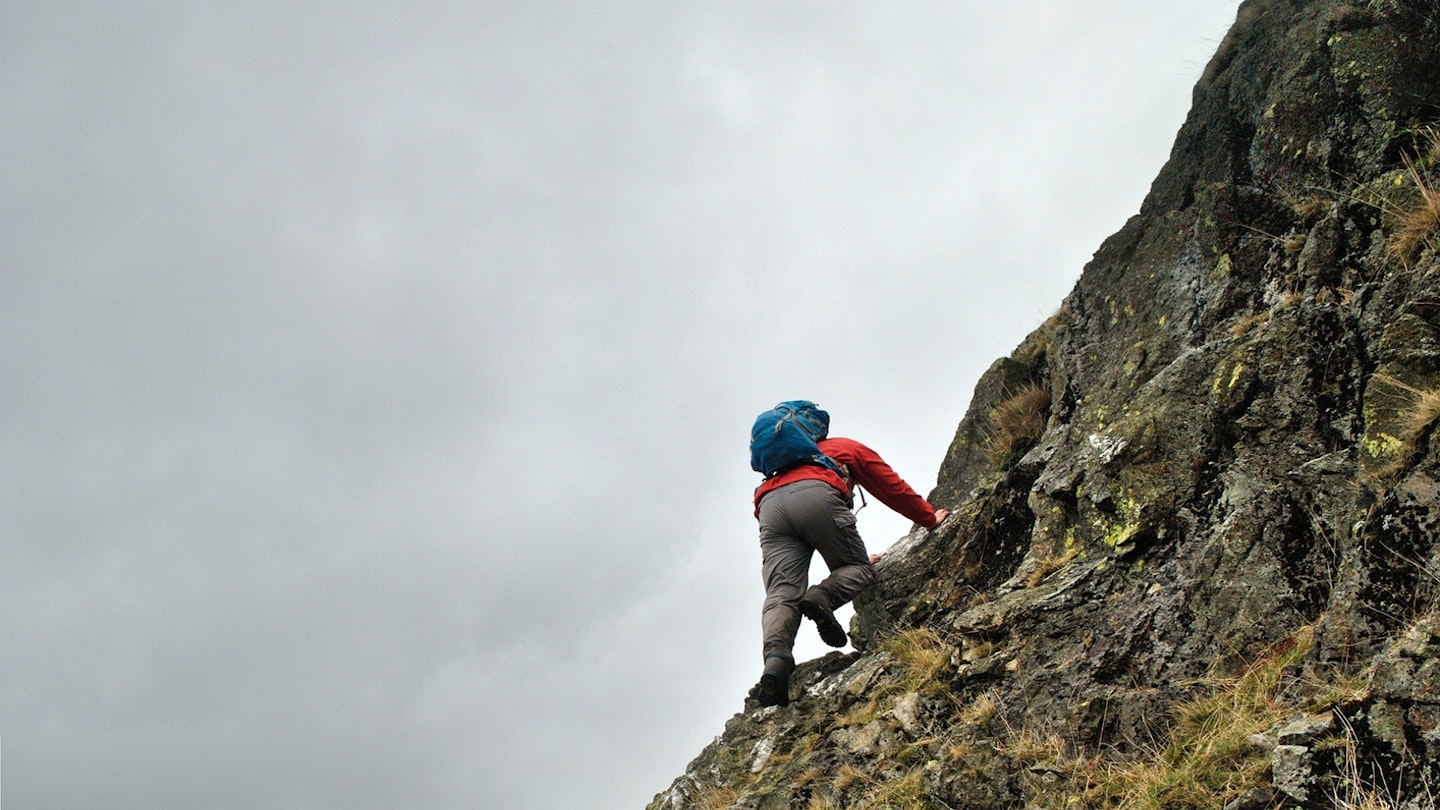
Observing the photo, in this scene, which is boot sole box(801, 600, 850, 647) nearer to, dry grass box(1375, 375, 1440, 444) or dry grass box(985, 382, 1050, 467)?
dry grass box(985, 382, 1050, 467)

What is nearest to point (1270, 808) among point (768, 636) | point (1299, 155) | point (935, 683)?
point (935, 683)

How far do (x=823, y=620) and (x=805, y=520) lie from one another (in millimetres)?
971

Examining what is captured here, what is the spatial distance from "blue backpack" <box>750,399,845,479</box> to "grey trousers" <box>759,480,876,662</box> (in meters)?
0.38

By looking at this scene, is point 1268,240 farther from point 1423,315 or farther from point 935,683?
point 935,683

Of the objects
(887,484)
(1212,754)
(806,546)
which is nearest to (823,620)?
(806,546)

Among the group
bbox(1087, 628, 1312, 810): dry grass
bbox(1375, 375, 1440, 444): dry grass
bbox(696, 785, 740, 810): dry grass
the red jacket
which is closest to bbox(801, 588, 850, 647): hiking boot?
the red jacket

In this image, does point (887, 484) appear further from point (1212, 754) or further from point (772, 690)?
point (1212, 754)

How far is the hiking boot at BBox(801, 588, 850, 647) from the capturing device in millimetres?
9438

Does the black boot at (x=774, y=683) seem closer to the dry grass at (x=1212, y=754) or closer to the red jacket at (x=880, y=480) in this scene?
the red jacket at (x=880, y=480)

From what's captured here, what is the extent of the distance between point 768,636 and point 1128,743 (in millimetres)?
3766

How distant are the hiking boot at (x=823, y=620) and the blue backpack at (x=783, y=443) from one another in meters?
1.34

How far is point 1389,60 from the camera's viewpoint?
8.19 m

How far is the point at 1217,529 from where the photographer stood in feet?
22.0

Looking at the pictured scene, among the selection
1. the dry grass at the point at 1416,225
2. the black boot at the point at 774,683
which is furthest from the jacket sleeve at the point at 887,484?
the dry grass at the point at 1416,225
